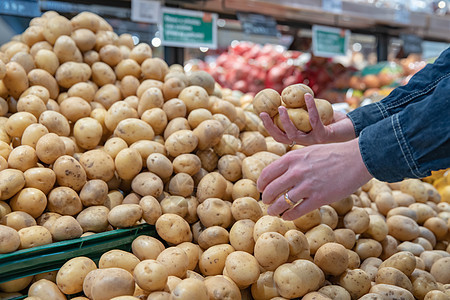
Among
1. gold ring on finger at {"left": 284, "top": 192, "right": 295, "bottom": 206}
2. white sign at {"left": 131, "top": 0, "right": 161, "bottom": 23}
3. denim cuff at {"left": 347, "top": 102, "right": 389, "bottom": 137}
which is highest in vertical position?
white sign at {"left": 131, "top": 0, "right": 161, "bottom": 23}

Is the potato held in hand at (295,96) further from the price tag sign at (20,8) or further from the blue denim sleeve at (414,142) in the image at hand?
the price tag sign at (20,8)

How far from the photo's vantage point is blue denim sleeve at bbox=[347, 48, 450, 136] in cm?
168

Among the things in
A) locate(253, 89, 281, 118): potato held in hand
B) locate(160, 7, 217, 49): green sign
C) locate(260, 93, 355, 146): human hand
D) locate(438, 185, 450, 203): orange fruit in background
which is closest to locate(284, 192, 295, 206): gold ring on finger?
locate(260, 93, 355, 146): human hand

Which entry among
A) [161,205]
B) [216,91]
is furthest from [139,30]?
[161,205]

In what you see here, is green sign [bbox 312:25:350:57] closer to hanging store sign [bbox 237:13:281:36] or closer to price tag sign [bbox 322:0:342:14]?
price tag sign [bbox 322:0:342:14]

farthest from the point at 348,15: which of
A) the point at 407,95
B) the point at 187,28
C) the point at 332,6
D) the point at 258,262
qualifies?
the point at 258,262

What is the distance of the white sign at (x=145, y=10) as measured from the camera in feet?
8.89

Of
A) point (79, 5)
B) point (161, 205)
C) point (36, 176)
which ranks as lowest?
point (161, 205)

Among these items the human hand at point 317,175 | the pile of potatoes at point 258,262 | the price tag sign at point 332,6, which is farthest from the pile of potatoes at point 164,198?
the price tag sign at point 332,6

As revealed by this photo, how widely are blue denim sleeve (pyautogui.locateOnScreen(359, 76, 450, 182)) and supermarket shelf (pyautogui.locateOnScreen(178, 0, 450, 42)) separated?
2251mm

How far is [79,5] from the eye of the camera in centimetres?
279

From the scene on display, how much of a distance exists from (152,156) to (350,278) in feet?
3.06

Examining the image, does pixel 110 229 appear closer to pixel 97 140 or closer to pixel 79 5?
pixel 97 140

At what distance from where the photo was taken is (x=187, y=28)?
2.95m
